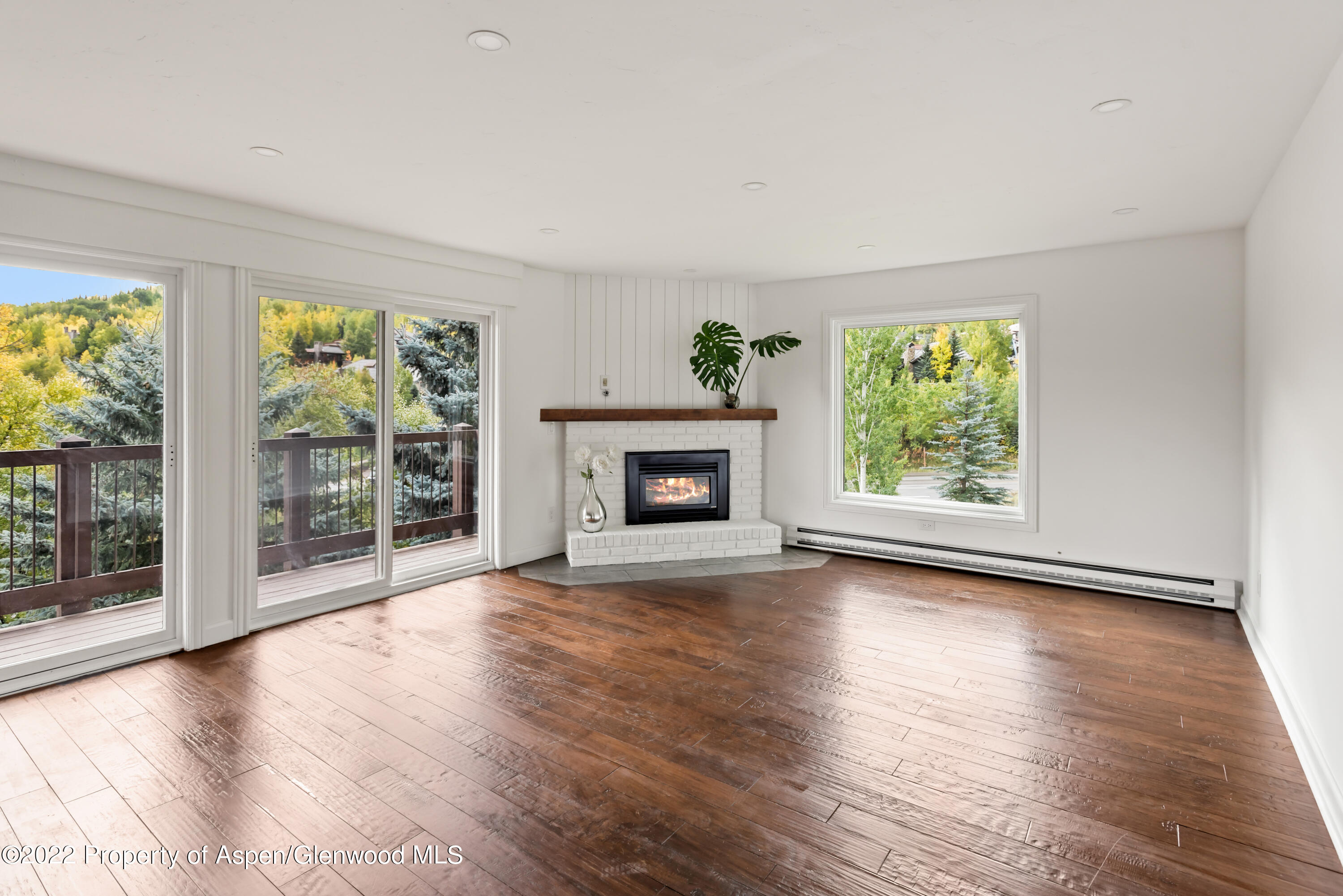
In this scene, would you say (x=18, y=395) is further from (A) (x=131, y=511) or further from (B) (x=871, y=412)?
(B) (x=871, y=412)

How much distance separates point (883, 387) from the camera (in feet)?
19.1

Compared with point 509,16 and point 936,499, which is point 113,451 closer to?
point 509,16

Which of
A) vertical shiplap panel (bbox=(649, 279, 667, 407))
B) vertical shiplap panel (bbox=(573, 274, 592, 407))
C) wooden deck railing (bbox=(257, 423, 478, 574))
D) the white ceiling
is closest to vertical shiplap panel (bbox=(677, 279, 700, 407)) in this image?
vertical shiplap panel (bbox=(649, 279, 667, 407))

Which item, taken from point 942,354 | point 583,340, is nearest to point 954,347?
point 942,354

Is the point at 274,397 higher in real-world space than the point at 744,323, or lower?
lower

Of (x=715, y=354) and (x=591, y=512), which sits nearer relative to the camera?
(x=591, y=512)

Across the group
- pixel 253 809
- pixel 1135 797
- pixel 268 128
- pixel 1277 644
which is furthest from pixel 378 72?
pixel 1277 644

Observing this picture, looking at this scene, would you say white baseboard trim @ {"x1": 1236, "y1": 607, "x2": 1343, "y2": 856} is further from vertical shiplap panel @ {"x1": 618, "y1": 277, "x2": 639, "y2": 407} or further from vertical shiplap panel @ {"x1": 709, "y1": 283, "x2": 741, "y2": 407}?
vertical shiplap panel @ {"x1": 618, "y1": 277, "x2": 639, "y2": 407}

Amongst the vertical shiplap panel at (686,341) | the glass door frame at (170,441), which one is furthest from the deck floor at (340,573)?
the vertical shiplap panel at (686,341)

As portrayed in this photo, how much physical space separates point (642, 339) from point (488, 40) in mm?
3910

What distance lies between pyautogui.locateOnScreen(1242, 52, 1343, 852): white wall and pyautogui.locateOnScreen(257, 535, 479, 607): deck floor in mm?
4731

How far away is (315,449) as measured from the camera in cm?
420

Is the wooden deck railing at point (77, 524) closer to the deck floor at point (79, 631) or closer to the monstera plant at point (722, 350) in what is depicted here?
the deck floor at point (79, 631)

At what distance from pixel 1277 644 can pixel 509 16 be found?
410 centimetres
